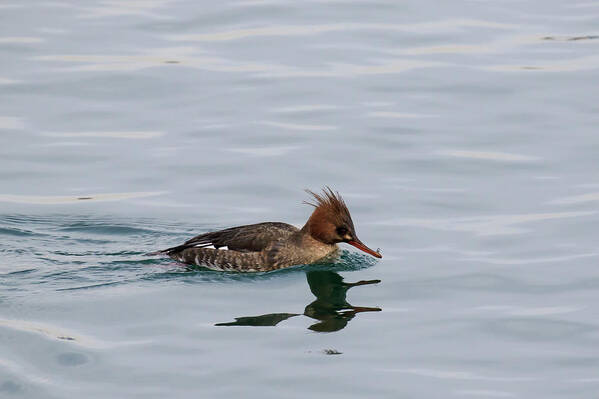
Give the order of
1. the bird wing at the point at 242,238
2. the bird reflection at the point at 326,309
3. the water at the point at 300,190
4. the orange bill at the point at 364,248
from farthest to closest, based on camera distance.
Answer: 1. the bird wing at the point at 242,238
2. the orange bill at the point at 364,248
3. the bird reflection at the point at 326,309
4. the water at the point at 300,190

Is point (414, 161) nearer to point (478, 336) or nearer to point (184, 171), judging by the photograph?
point (184, 171)

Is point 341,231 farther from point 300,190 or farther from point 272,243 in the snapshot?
point 300,190

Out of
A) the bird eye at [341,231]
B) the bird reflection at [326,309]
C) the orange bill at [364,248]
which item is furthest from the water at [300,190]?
the bird eye at [341,231]

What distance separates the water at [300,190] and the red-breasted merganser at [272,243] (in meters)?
0.19

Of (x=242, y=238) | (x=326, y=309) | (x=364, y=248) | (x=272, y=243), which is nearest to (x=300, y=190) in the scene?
(x=272, y=243)

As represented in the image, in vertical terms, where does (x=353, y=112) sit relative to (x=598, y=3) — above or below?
below

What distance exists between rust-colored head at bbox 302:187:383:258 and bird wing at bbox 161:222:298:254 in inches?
14.5

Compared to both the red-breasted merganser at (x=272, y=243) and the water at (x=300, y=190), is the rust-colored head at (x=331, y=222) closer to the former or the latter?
the red-breasted merganser at (x=272, y=243)

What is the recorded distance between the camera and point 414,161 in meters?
14.7

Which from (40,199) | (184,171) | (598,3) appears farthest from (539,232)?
(598,3)

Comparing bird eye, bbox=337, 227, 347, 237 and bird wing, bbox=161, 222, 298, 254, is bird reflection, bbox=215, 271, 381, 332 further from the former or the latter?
bird wing, bbox=161, 222, 298, 254

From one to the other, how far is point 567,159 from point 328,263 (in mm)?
3876

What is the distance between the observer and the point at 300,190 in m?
14.0

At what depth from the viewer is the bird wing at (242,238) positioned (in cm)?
1229
